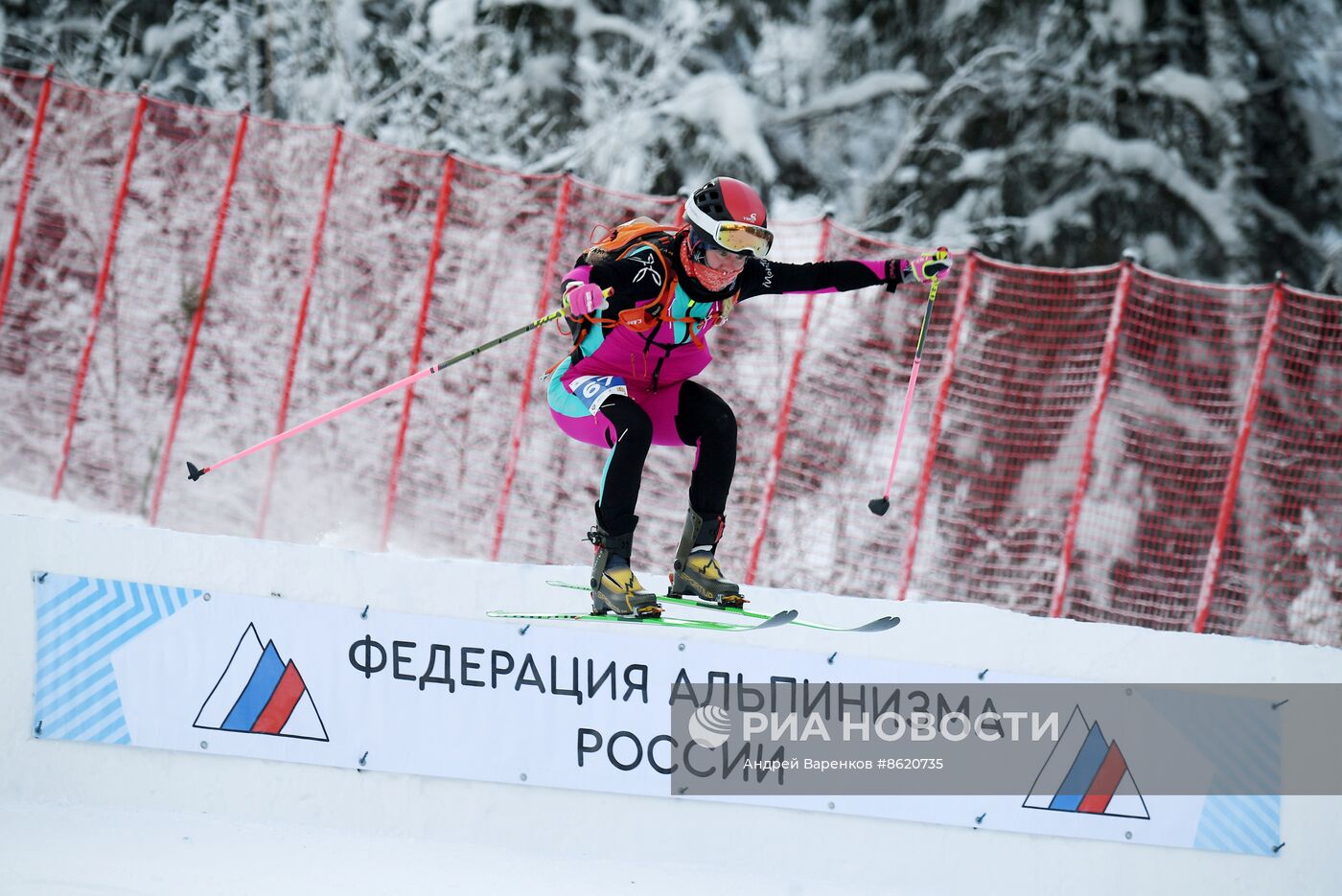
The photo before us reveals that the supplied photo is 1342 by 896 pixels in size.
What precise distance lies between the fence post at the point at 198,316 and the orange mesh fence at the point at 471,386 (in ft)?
0.07

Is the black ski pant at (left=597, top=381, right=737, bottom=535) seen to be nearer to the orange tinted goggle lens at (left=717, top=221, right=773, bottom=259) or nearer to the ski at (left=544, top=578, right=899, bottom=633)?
the ski at (left=544, top=578, right=899, bottom=633)

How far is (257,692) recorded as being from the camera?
156 inches

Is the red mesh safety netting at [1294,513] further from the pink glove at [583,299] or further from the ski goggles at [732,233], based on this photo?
the pink glove at [583,299]

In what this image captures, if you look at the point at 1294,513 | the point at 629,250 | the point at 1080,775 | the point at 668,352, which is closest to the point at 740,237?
the point at 629,250

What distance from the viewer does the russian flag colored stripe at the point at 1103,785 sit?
3.84 meters

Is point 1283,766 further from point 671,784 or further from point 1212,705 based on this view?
point 671,784

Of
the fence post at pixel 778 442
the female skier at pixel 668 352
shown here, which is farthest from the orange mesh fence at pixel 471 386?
the female skier at pixel 668 352

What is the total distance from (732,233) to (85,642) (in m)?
2.46

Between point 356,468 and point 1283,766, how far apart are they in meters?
5.91

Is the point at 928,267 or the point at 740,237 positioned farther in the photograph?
the point at 928,267

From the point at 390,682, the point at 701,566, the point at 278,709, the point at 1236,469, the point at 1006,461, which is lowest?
the point at 278,709

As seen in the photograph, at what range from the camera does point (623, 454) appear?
13.4ft

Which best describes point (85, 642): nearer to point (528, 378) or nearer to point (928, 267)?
point (928, 267)

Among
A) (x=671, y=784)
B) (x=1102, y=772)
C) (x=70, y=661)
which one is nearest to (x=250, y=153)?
(x=70, y=661)
